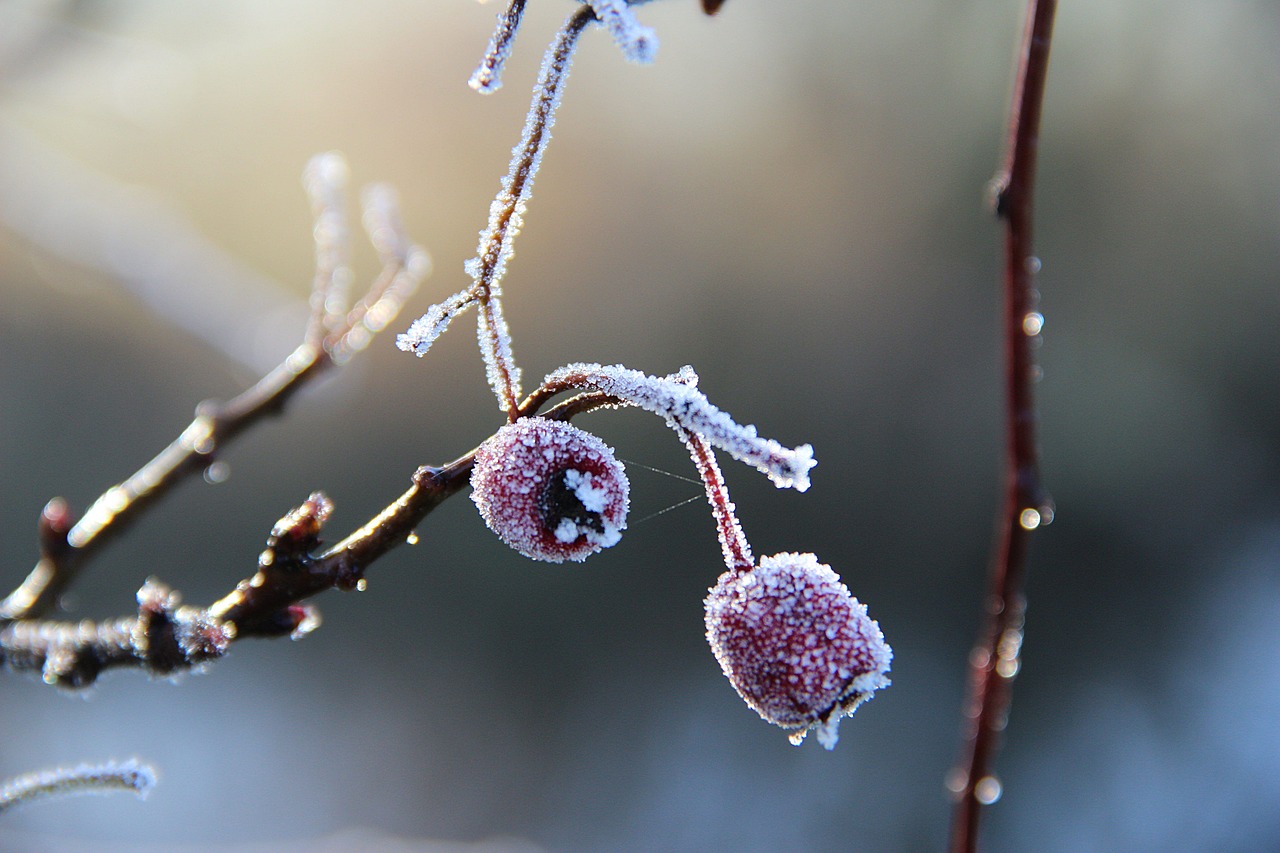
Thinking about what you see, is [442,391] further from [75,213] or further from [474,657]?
[75,213]

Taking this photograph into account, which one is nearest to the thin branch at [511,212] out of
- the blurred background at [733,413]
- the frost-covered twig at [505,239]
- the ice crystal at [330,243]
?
the frost-covered twig at [505,239]

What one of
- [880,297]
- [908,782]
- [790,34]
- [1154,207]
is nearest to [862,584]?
[908,782]

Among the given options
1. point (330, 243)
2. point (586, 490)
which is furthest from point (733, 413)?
point (586, 490)

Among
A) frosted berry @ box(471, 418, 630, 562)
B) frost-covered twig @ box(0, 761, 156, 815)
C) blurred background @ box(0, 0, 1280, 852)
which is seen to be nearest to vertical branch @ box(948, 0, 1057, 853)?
frosted berry @ box(471, 418, 630, 562)

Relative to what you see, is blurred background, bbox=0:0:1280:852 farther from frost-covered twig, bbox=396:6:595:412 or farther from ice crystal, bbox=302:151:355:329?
frost-covered twig, bbox=396:6:595:412

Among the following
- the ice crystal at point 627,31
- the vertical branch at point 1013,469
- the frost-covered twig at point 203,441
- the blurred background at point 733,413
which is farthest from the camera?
the blurred background at point 733,413

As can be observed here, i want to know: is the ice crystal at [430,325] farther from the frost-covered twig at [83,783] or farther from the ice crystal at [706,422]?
the frost-covered twig at [83,783]
